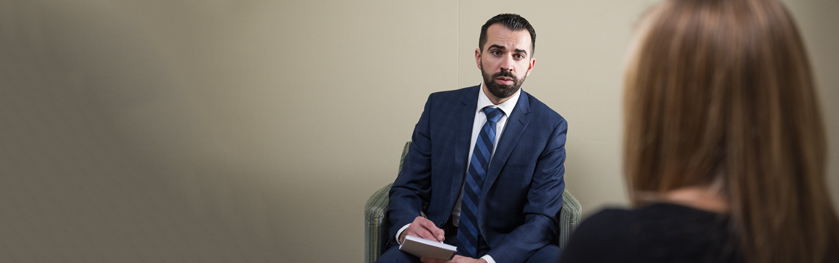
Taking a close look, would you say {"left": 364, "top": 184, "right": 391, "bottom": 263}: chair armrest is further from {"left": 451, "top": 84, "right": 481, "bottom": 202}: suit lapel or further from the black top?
the black top

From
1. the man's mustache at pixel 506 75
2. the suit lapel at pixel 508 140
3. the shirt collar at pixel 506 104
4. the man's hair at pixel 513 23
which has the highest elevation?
the man's hair at pixel 513 23

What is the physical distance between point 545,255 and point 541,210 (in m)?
0.17

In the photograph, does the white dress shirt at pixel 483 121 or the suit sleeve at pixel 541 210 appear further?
the white dress shirt at pixel 483 121

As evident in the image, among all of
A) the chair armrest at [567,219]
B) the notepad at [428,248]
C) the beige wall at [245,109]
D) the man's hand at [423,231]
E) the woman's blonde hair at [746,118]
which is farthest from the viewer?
the beige wall at [245,109]

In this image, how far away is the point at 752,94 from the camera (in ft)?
2.05

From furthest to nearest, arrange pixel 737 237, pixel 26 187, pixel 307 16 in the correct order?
pixel 307 16 < pixel 26 187 < pixel 737 237

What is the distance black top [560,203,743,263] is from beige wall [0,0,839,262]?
1942 millimetres

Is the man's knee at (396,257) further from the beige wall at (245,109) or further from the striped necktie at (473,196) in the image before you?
the beige wall at (245,109)

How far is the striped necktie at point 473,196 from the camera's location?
1.93m

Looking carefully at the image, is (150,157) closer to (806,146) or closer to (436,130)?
(436,130)

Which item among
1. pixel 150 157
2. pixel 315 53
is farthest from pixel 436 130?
pixel 150 157

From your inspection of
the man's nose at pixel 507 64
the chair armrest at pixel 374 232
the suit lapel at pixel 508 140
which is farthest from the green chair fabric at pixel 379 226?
the man's nose at pixel 507 64

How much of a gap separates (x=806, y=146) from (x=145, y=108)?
2945mm

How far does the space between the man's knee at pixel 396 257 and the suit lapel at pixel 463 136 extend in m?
0.29
